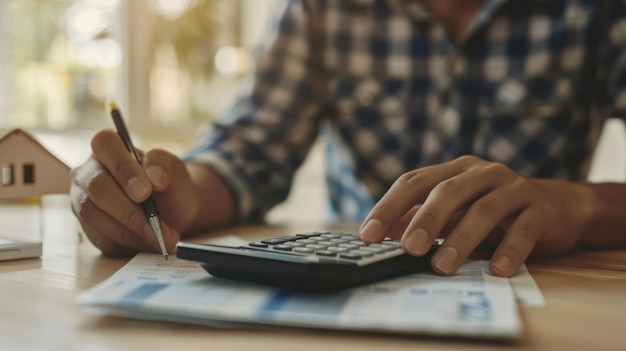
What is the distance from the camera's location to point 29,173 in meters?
0.66

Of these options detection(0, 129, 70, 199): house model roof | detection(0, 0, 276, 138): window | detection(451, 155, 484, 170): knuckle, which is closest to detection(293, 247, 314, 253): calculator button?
detection(451, 155, 484, 170): knuckle

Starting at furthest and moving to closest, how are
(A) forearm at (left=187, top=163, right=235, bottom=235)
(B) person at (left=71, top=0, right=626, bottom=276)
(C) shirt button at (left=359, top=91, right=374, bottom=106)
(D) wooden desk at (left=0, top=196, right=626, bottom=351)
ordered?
1. (C) shirt button at (left=359, top=91, right=374, bottom=106)
2. (B) person at (left=71, top=0, right=626, bottom=276)
3. (A) forearm at (left=187, top=163, right=235, bottom=235)
4. (D) wooden desk at (left=0, top=196, right=626, bottom=351)

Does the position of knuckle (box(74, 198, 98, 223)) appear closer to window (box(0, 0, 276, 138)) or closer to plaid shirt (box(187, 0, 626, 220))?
plaid shirt (box(187, 0, 626, 220))

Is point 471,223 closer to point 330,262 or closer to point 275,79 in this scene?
point 330,262

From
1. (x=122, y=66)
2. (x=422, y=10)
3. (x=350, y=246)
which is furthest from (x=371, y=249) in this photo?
(x=122, y=66)

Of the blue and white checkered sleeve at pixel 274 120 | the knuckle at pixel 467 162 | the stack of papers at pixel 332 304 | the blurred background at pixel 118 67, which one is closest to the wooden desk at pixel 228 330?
the stack of papers at pixel 332 304

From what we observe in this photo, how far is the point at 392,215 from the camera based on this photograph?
54cm

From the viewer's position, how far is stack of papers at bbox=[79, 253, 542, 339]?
1.19 ft

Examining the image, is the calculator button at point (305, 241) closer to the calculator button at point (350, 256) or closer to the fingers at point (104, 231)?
the calculator button at point (350, 256)

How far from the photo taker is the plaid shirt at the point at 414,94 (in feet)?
3.58

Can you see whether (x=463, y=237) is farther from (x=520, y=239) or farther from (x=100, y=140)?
(x=100, y=140)

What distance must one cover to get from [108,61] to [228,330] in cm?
236

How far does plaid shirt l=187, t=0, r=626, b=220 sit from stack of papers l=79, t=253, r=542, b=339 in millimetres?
525

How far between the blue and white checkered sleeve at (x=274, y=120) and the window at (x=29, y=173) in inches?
13.1
